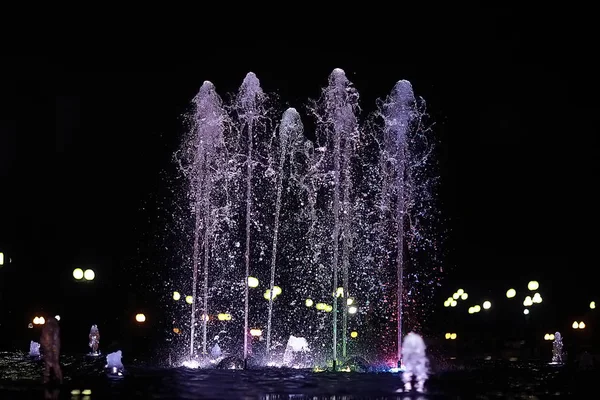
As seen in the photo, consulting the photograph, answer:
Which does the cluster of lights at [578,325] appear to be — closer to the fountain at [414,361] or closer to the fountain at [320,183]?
the fountain at [320,183]

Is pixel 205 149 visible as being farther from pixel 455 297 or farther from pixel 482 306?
pixel 482 306

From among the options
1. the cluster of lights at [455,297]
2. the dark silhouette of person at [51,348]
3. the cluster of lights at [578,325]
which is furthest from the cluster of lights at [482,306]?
the dark silhouette of person at [51,348]

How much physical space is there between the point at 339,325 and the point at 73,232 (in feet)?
64.6

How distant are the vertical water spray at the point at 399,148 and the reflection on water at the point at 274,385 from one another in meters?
4.67

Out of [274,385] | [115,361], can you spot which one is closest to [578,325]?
[115,361]

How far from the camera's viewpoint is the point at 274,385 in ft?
53.8

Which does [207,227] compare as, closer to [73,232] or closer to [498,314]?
[73,232]

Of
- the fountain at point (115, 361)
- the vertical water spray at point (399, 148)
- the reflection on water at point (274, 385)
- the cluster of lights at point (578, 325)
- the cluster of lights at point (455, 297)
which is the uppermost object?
the vertical water spray at point (399, 148)

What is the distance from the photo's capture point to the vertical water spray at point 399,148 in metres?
24.7

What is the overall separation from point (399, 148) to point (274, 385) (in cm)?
1120

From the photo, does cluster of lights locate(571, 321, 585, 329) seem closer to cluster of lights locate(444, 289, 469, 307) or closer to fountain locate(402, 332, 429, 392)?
cluster of lights locate(444, 289, 469, 307)

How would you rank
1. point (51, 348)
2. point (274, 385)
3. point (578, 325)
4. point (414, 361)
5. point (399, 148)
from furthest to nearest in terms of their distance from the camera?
point (578, 325), point (399, 148), point (414, 361), point (274, 385), point (51, 348)

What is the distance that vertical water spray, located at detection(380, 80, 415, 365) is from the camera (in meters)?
24.7

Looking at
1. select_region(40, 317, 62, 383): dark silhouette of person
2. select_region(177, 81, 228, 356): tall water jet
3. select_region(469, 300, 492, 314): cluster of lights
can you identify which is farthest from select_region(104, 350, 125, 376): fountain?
select_region(469, 300, 492, 314): cluster of lights
